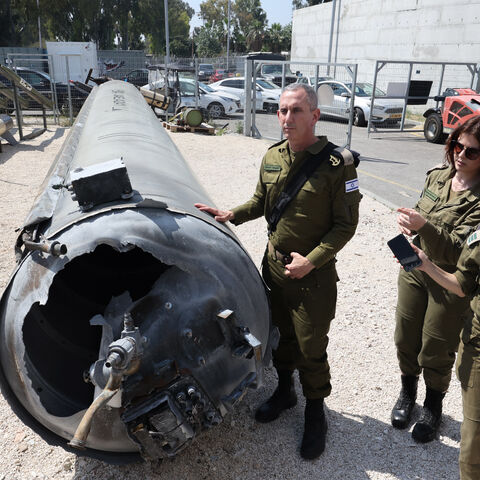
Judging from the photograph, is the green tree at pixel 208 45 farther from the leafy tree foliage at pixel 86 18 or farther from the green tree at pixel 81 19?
the green tree at pixel 81 19

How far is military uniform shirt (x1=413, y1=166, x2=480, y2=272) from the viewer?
2.57 m

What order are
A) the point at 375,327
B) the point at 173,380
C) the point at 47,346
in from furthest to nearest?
1. the point at 375,327
2. the point at 47,346
3. the point at 173,380

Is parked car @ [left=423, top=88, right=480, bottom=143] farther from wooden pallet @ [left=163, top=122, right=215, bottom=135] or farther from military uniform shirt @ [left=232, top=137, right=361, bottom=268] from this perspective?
military uniform shirt @ [left=232, top=137, right=361, bottom=268]

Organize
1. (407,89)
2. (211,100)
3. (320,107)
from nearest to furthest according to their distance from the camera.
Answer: (320,107)
(407,89)
(211,100)

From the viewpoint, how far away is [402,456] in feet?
9.61

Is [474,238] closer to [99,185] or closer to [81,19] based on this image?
[99,185]

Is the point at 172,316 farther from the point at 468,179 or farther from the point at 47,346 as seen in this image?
the point at 468,179

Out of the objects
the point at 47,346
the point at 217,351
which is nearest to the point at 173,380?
the point at 217,351

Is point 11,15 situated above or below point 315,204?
above

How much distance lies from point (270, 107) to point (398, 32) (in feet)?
29.1

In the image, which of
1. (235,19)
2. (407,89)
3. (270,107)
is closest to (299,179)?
(407,89)

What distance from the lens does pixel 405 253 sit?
230 centimetres

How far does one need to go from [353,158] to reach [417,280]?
0.92m

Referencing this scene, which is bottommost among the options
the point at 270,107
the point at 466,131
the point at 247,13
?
the point at 270,107
